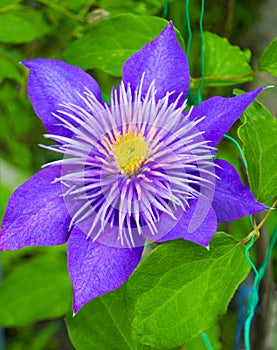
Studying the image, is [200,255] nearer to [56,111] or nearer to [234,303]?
[56,111]

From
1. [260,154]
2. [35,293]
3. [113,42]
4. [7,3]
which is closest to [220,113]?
[260,154]

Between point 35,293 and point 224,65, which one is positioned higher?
point 224,65

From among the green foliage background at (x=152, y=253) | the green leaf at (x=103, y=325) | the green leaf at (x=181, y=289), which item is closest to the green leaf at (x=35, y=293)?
the green foliage background at (x=152, y=253)

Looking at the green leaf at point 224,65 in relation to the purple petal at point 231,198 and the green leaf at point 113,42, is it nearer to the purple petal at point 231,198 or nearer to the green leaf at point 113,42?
the green leaf at point 113,42

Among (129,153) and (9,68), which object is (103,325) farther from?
(9,68)

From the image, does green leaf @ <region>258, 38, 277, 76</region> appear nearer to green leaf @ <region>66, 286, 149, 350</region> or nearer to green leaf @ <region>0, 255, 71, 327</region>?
green leaf @ <region>66, 286, 149, 350</region>

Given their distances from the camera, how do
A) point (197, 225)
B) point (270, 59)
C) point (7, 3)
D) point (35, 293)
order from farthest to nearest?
1. point (35, 293)
2. point (7, 3)
3. point (270, 59)
4. point (197, 225)
